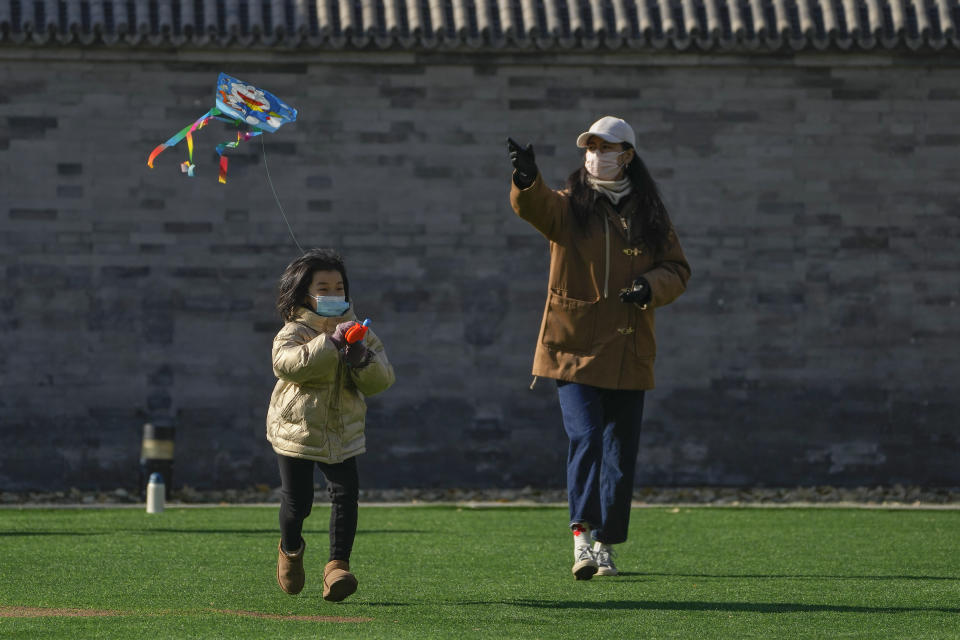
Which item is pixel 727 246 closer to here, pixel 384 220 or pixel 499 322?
pixel 499 322

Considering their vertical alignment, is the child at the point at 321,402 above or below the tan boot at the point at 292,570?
above

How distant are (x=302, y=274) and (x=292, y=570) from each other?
1178mm

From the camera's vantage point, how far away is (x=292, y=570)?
6648 mm

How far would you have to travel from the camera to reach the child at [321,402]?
644 cm

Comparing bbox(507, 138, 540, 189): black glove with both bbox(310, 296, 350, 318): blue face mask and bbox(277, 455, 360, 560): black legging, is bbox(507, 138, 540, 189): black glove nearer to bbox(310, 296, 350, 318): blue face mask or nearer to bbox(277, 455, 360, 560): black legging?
bbox(310, 296, 350, 318): blue face mask

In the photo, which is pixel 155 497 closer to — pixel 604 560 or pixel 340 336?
pixel 604 560

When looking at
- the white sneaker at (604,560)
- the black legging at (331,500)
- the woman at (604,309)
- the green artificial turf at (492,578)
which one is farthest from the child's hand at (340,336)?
the white sneaker at (604,560)

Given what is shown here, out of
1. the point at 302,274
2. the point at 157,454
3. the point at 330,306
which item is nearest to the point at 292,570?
the point at 330,306

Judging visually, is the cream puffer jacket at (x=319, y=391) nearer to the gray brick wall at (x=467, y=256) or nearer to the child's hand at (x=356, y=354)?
the child's hand at (x=356, y=354)

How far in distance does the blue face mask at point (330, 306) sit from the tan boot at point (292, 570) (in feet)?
3.04

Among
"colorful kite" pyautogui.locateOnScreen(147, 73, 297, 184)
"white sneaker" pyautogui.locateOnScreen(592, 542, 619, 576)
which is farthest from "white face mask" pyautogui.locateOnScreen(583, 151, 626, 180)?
"white sneaker" pyautogui.locateOnScreen(592, 542, 619, 576)

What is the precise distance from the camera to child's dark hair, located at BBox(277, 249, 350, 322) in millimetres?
6648

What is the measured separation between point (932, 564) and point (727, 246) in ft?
21.2

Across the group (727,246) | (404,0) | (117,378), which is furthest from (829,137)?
(117,378)
